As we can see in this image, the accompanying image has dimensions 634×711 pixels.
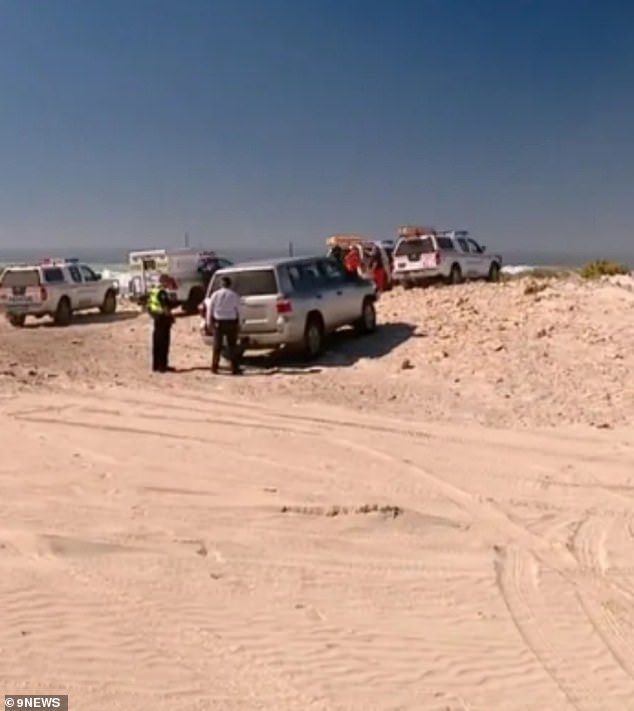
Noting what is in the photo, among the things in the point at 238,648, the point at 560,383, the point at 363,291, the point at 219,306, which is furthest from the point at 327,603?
the point at 363,291

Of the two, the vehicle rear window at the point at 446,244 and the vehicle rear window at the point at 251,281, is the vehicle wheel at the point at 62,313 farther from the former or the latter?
the vehicle rear window at the point at 251,281

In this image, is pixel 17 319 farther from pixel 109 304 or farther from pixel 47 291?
pixel 109 304

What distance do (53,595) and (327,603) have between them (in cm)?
174

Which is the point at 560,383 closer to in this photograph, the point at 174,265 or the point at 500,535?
the point at 500,535

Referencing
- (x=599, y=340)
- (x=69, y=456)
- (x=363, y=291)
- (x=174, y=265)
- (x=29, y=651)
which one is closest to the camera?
(x=29, y=651)

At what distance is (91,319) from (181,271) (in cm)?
372

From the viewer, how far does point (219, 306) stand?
15664mm

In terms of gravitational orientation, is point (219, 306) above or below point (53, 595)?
above

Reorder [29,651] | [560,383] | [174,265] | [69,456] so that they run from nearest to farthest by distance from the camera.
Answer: [29,651] < [69,456] < [560,383] < [174,265]

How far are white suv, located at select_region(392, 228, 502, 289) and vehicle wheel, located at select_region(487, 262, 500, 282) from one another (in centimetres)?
84

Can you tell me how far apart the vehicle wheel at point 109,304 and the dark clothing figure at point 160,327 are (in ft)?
46.5

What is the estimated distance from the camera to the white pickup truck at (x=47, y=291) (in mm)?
26578

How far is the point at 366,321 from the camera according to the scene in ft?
62.2

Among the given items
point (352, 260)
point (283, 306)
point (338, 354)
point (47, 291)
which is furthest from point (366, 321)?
point (47, 291)
